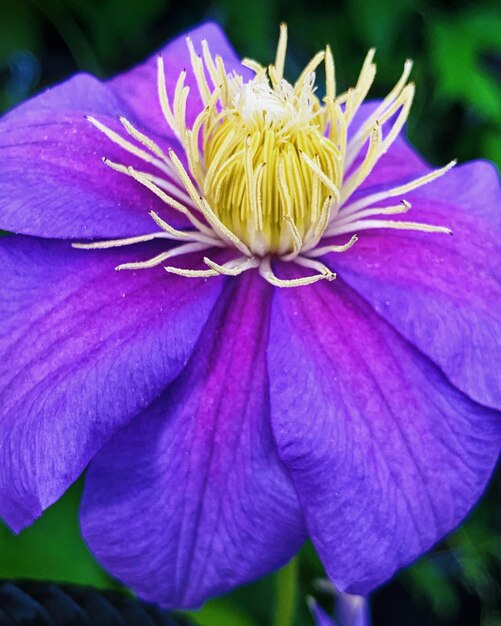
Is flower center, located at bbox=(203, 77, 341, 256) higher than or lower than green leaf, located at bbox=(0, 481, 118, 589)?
higher

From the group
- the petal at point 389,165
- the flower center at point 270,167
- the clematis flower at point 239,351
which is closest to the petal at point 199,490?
the clematis flower at point 239,351

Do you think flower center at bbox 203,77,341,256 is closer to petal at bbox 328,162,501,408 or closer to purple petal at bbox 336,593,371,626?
petal at bbox 328,162,501,408

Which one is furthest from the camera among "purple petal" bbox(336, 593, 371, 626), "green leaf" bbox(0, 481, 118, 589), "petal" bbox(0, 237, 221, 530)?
"green leaf" bbox(0, 481, 118, 589)

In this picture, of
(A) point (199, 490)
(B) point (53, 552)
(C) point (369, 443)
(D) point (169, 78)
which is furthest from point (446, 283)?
(B) point (53, 552)

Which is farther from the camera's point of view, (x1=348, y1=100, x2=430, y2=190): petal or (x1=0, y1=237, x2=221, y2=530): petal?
(x1=348, y1=100, x2=430, y2=190): petal

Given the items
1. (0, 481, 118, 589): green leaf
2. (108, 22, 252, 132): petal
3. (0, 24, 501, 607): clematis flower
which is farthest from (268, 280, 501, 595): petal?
(0, 481, 118, 589): green leaf

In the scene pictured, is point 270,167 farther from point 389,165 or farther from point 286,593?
point 286,593

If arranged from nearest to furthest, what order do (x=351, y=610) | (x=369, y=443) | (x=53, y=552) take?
(x=369, y=443) → (x=351, y=610) → (x=53, y=552)
